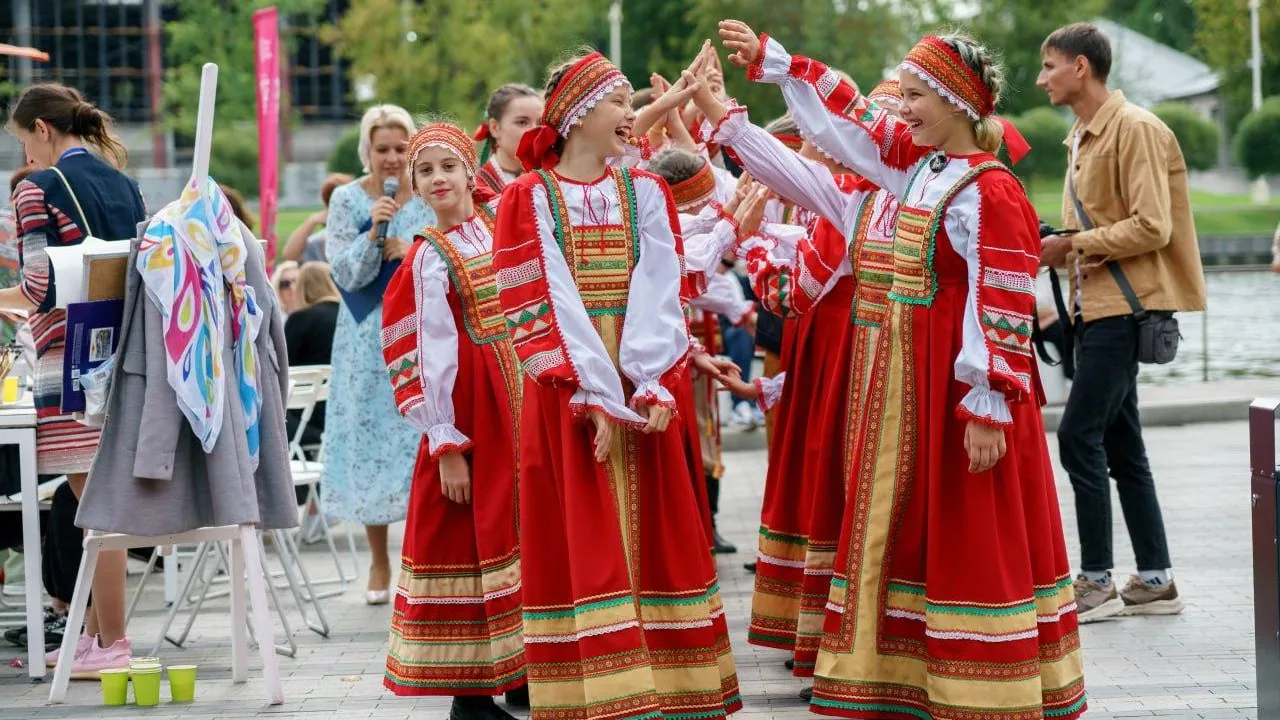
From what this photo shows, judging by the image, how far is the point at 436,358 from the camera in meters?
4.79

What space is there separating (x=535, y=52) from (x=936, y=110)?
35904 millimetres

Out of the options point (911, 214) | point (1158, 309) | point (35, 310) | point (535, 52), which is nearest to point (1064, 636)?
point (911, 214)

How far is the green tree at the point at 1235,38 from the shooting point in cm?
3503

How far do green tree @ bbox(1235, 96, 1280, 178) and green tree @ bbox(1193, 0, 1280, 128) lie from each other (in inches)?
44.0

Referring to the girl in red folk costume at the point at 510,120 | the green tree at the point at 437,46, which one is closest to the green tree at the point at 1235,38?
the green tree at the point at 437,46

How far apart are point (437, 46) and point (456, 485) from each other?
109 feet

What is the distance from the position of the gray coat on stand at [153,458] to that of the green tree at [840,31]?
109 ft

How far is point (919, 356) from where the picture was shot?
15.0 ft

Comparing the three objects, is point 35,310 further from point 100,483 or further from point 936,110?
point 936,110

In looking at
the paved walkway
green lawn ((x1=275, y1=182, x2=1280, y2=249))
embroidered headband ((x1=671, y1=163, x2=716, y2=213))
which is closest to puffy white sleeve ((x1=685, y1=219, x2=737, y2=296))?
embroidered headband ((x1=671, y1=163, x2=716, y2=213))

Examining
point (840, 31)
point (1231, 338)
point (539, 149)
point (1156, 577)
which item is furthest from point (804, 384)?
point (840, 31)

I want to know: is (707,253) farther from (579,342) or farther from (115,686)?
(115,686)

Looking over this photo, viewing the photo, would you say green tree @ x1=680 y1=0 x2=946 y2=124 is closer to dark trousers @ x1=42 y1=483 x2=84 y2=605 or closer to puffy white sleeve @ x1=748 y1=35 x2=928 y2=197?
dark trousers @ x1=42 y1=483 x2=84 y2=605

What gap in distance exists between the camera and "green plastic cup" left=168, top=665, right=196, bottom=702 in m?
5.49
